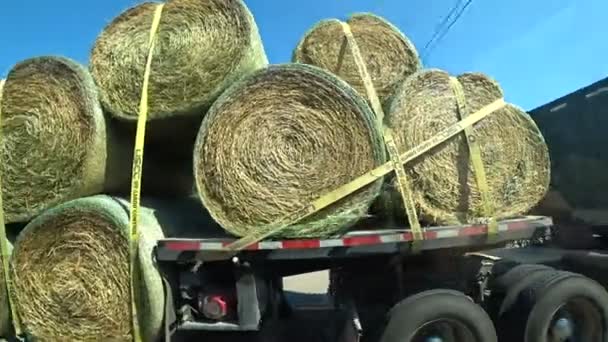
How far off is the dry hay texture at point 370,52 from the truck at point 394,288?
127cm

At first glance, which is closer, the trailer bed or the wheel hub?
the trailer bed

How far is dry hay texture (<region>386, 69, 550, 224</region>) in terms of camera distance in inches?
163

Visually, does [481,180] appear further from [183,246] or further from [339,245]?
[183,246]

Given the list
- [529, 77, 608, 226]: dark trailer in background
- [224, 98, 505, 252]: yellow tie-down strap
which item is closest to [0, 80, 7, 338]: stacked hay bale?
[224, 98, 505, 252]: yellow tie-down strap

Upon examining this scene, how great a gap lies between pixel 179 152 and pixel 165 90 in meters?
1.02

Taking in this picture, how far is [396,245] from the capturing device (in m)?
3.95

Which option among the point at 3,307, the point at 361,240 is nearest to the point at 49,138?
the point at 3,307

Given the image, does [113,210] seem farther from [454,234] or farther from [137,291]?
[454,234]

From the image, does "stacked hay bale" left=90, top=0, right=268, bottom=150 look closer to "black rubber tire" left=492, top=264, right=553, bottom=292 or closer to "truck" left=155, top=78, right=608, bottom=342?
"truck" left=155, top=78, right=608, bottom=342

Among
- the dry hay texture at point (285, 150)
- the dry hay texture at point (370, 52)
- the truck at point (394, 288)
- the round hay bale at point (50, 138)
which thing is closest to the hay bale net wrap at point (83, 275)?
the truck at point (394, 288)

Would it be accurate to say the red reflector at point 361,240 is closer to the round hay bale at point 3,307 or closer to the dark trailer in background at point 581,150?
the round hay bale at point 3,307

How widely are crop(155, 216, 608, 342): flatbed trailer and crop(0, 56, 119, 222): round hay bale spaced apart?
92 centimetres

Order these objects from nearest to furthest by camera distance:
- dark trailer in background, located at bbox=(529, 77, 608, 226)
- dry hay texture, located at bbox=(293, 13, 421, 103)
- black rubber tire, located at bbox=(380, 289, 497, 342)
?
black rubber tire, located at bbox=(380, 289, 497, 342), dry hay texture, located at bbox=(293, 13, 421, 103), dark trailer in background, located at bbox=(529, 77, 608, 226)

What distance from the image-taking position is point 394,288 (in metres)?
4.49
